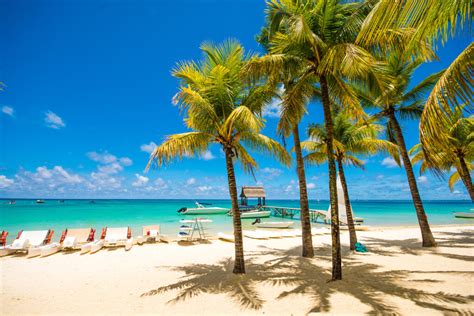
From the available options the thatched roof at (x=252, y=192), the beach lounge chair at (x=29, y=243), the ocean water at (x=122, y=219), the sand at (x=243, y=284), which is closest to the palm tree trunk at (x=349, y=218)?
the sand at (x=243, y=284)

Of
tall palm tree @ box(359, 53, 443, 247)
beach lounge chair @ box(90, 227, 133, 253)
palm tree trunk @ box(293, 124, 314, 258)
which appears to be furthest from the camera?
beach lounge chair @ box(90, 227, 133, 253)

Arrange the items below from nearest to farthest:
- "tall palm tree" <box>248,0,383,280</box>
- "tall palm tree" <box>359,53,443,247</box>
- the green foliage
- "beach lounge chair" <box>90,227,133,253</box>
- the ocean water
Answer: "tall palm tree" <box>248,0,383,280</box> < the green foliage < "tall palm tree" <box>359,53,443,247</box> < "beach lounge chair" <box>90,227,133,253</box> < the ocean water

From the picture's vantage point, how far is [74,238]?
1168 centimetres

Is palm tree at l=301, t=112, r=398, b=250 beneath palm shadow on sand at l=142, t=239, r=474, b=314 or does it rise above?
above

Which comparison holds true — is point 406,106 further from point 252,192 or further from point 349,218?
point 252,192

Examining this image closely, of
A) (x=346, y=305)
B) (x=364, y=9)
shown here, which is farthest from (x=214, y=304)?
(x=364, y=9)

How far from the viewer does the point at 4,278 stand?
7508 mm

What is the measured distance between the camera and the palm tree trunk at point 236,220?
280 inches

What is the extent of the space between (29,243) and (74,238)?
208cm

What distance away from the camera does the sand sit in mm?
4883

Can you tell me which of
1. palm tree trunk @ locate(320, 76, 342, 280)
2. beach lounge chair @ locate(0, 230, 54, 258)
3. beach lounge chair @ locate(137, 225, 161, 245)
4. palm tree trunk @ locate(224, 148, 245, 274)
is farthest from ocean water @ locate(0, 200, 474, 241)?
palm tree trunk @ locate(320, 76, 342, 280)

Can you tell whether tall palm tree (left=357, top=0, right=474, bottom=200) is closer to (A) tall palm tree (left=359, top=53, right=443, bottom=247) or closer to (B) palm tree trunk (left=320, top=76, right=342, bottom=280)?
(B) palm tree trunk (left=320, top=76, right=342, bottom=280)

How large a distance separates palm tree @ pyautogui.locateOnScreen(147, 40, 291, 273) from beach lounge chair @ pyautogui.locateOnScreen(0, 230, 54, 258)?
875 cm

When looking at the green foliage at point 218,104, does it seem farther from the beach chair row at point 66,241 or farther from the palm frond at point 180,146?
the beach chair row at point 66,241
